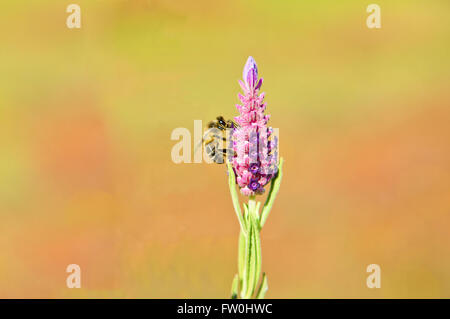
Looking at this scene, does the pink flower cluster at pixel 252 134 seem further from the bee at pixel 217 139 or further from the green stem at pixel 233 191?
the bee at pixel 217 139

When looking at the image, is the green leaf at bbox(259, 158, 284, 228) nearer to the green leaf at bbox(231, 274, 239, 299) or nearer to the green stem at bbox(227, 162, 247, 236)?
the green stem at bbox(227, 162, 247, 236)

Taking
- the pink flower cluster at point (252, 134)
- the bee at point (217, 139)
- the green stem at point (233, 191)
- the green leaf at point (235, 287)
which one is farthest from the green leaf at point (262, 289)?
the bee at point (217, 139)

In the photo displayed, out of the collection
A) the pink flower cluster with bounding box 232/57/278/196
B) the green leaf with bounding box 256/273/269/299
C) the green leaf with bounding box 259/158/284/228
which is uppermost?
the pink flower cluster with bounding box 232/57/278/196

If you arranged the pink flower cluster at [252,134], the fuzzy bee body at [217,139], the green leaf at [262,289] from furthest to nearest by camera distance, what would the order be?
the fuzzy bee body at [217,139] → the green leaf at [262,289] → the pink flower cluster at [252,134]

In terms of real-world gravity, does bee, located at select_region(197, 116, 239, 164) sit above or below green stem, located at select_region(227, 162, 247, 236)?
above

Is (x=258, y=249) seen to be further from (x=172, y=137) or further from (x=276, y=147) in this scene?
(x=172, y=137)

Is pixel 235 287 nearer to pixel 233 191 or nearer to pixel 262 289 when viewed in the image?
pixel 262 289

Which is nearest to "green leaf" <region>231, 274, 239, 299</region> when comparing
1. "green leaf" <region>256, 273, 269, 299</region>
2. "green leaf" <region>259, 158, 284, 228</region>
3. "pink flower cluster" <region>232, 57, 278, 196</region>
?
"green leaf" <region>256, 273, 269, 299</region>

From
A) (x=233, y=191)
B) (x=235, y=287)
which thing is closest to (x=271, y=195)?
(x=233, y=191)
